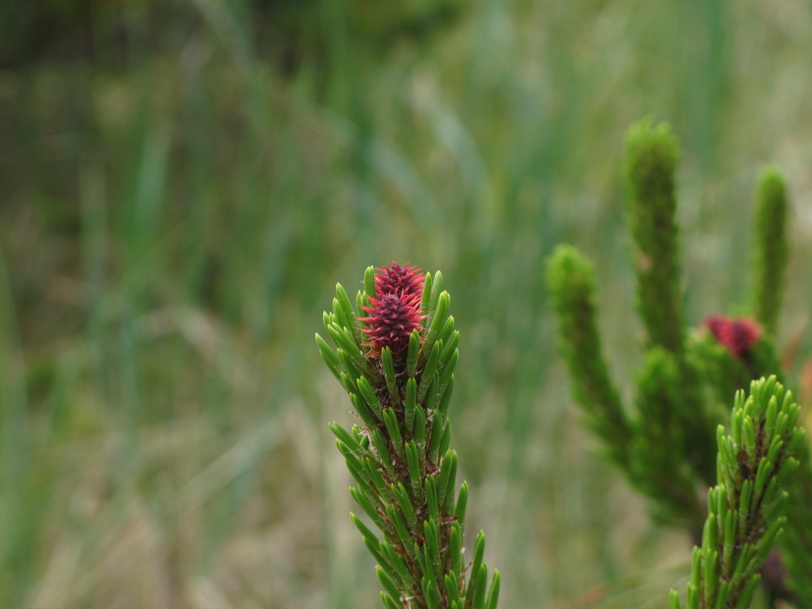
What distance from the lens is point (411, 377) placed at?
0.28 m

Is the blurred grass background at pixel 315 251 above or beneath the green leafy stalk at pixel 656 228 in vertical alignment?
above

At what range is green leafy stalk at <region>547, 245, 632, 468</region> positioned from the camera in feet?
1.73

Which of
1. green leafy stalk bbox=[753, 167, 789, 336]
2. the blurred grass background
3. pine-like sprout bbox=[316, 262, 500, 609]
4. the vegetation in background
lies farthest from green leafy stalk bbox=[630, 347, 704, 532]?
the blurred grass background

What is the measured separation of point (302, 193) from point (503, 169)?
47 cm

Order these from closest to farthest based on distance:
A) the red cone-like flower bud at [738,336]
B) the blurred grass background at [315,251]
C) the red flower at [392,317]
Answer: the red flower at [392,317]
the red cone-like flower bud at [738,336]
the blurred grass background at [315,251]

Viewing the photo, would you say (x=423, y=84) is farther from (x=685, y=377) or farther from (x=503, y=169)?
(x=685, y=377)

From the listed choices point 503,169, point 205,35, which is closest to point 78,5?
point 205,35

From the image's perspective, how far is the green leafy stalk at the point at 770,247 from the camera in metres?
0.56

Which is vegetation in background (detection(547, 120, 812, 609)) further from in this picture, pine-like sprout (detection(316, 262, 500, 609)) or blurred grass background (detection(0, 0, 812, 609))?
blurred grass background (detection(0, 0, 812, 609))

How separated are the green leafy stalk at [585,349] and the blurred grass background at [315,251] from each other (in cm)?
48

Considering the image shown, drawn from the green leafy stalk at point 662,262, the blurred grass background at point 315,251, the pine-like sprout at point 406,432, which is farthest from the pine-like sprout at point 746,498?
the blurred grass background at point 315,251

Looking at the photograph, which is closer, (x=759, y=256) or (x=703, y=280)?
(x=759, y=256)

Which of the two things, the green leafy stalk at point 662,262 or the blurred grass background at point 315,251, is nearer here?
the green leafy stalk at point 662,262

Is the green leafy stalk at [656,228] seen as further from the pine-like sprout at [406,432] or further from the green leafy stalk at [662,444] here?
the pine-like sprout at [406,432]
